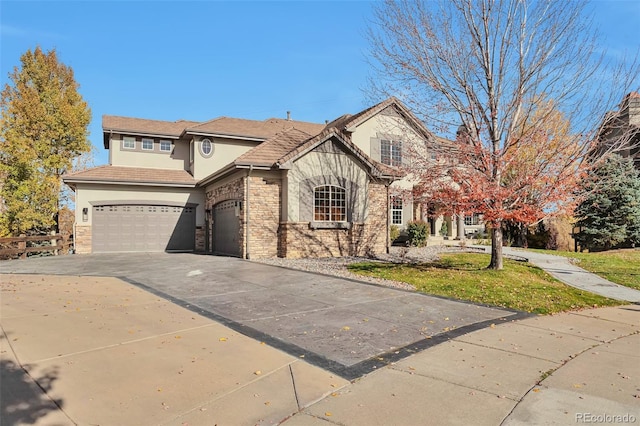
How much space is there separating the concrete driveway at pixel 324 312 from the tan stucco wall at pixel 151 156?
466 inches

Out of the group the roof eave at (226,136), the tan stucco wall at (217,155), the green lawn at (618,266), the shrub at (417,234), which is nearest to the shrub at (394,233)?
the shrub at (417,234)

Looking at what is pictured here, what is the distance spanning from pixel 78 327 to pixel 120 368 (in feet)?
6.68

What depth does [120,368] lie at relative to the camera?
176 inches

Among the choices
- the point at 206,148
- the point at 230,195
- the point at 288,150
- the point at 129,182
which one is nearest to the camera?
the point at 288,150

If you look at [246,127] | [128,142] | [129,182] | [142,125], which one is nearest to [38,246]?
[129,182]

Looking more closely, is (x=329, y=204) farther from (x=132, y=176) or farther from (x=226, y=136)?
(x=132, y=176)

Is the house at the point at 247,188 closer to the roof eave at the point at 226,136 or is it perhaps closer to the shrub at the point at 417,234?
the roof eave at the point at 226,136

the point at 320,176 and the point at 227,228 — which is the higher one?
the point at 320,176

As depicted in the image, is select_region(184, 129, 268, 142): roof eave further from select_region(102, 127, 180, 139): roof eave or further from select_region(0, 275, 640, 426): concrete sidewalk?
select_region(0, 275, 640, 426): concrete sidewalk

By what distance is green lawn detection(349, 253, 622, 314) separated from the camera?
8609 millimetres

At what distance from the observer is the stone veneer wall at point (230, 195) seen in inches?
643

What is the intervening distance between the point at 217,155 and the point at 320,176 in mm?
8423

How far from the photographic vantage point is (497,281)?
35.2ft

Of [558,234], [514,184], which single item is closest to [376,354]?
[514,184]
